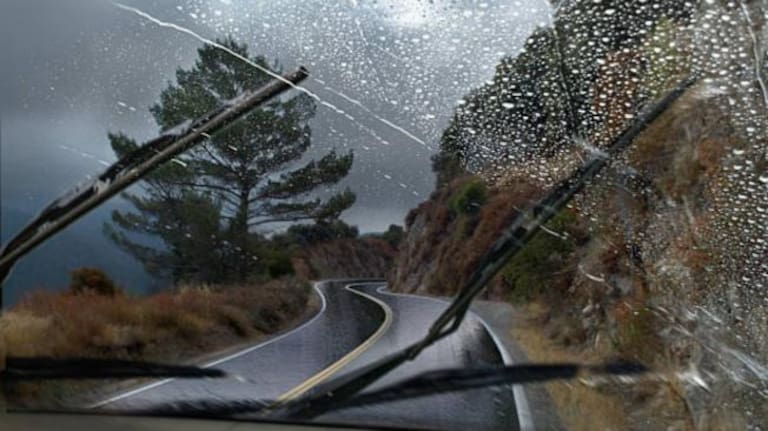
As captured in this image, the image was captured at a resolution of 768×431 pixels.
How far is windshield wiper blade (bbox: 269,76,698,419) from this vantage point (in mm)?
2289

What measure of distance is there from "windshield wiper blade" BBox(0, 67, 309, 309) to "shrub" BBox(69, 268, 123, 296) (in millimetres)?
150

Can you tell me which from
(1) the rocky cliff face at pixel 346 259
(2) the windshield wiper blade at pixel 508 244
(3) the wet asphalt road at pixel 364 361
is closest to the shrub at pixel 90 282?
(3) the wet asphalt road at pixel 364 361

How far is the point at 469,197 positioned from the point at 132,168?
3.29 ft

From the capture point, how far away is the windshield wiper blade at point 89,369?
→ 98.7 inches

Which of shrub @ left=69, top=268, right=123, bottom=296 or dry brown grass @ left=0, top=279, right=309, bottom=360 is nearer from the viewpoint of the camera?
dry brown grass @ left=0, top=279, right=309, bottom=360

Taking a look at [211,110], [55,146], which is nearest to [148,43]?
[211,110]

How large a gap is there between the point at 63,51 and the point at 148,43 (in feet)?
1.19

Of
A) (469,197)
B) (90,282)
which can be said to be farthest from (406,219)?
(90,282)

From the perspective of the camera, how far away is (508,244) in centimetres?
229

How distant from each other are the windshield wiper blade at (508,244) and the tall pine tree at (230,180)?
0.44 m

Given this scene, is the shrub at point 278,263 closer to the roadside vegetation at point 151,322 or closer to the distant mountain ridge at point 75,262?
the roadside vegetation at point 151,322

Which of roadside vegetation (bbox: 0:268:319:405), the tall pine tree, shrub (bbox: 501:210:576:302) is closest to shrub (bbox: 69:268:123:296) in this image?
roadside vegetation (bbox: 0:268:319:405)

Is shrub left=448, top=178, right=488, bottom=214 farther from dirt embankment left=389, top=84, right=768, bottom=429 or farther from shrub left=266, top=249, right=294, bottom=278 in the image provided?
shrub left=266, top=249, right=294, bottom=278

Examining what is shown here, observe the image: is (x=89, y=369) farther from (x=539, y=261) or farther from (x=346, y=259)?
(x=539, y=261)
